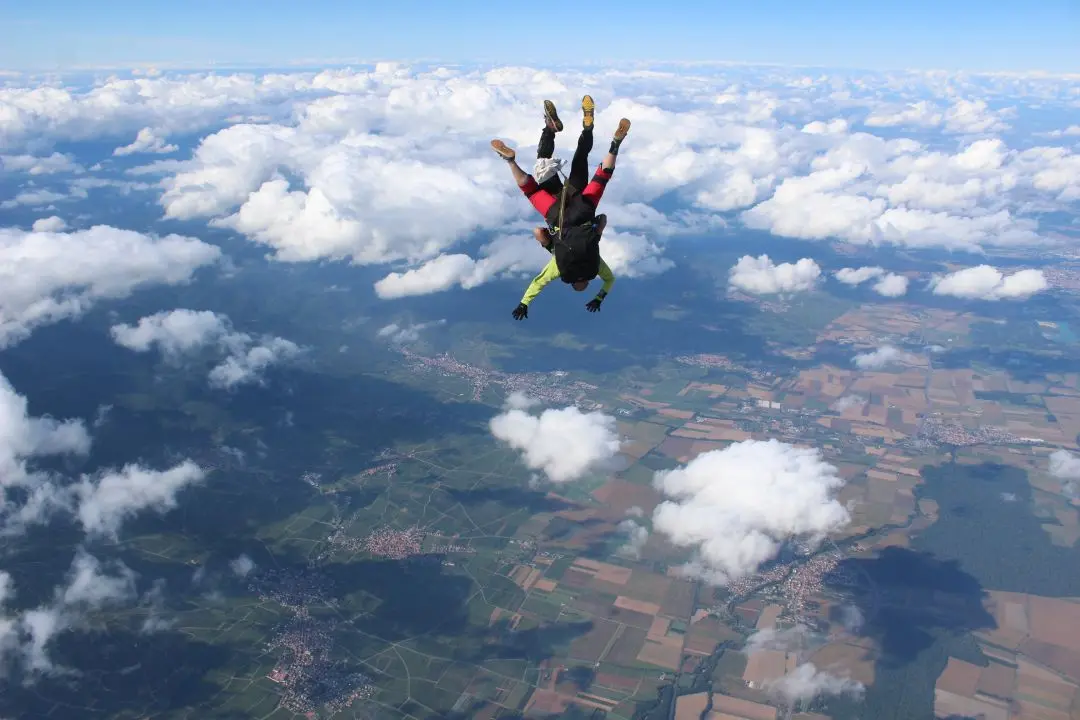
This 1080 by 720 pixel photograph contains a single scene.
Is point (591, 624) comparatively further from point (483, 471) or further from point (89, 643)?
point (89, 643)

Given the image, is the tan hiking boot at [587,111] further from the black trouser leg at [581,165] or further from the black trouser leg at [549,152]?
the black trouser leg at [549,152]

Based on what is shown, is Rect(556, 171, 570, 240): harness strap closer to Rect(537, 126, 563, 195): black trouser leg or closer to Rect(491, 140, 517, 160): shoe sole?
Rect(537, 126, 563, 195): black trouser leg

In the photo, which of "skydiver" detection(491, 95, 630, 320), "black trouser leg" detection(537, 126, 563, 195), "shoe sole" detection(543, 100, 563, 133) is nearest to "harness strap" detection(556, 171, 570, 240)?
"skydiver" detection(491, 95, 630, 320)

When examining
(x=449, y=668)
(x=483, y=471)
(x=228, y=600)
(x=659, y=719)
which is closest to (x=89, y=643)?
(x=228, y=600)

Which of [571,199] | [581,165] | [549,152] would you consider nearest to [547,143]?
[549,152]

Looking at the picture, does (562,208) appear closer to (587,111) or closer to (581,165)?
(581,165)

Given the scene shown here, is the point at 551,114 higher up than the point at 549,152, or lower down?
higher up

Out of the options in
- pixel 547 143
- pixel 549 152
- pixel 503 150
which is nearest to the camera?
pixel 503 150
